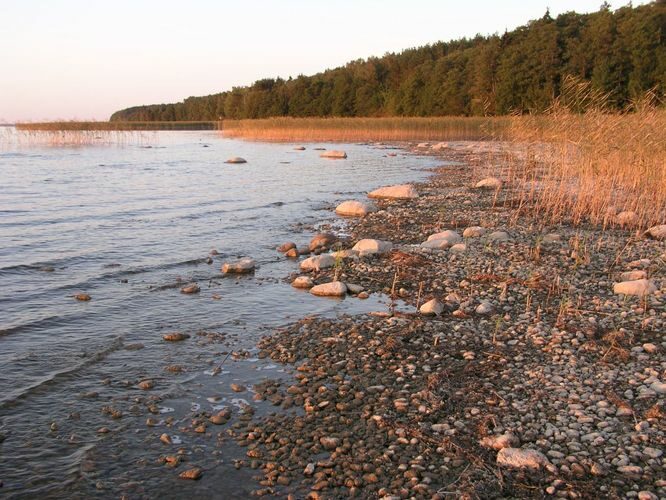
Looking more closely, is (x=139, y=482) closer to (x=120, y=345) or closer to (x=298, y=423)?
(x=298, y=423)

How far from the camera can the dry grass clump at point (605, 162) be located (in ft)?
49.4

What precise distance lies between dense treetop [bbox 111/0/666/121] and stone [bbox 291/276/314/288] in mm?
32791

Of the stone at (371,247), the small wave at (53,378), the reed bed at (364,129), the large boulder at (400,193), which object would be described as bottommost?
the small wave at (53,378)

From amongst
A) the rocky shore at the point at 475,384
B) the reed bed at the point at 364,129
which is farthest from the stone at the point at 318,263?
the reed bed at the point at 364,129

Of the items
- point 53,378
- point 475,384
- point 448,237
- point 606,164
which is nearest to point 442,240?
point 448,237

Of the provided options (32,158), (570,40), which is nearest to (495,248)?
(32,158)

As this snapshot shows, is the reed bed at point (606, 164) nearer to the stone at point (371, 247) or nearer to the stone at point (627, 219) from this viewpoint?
the stone at point (627, 219)

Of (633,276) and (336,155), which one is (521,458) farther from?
(336,155)

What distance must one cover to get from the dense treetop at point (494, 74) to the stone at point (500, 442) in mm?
37551

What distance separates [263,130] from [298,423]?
213ft

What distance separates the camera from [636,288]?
9500 millimetres

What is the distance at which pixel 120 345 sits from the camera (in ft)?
26.6

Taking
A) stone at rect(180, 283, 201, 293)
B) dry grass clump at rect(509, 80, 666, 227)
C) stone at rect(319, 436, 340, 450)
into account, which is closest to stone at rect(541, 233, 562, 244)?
dry grass clump at rect(509, 80, 666, 227)

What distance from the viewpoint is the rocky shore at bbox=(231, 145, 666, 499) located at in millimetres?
4859
